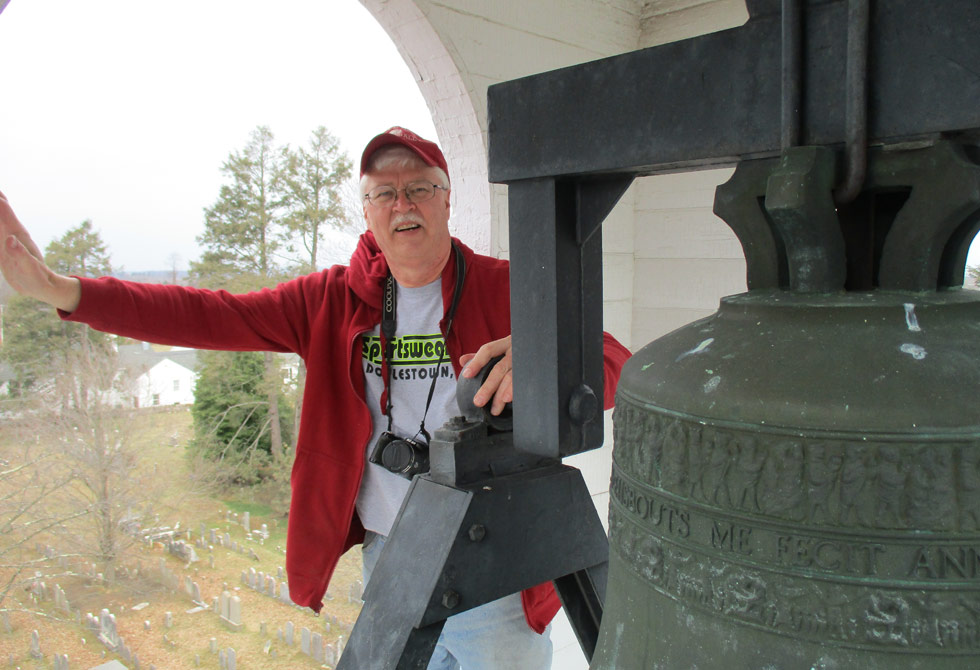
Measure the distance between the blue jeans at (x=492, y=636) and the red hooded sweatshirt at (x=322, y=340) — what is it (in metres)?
0.03

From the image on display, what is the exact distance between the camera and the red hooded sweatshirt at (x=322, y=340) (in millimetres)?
1270

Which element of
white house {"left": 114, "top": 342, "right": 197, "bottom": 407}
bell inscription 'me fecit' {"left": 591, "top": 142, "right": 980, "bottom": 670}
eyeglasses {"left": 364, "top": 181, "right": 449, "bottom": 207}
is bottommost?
white house {"left": 114, "top": 342, "right": 197, "bottom": 407}

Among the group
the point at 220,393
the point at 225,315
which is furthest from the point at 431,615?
the point at 220,393

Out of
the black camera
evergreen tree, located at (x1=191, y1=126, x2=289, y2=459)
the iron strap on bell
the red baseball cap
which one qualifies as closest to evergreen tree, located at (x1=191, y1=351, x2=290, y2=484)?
evergreen tree, located at (x1=191, y1=126, x2=289, y2=459)

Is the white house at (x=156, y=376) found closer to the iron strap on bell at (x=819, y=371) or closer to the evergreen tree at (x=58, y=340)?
the evergreen tree at (x=58, y=340)

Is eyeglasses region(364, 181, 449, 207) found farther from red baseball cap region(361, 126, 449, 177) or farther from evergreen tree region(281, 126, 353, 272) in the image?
evergreen tree region(281, 126, 353, 272)

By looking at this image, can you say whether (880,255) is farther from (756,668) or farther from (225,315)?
(225,315)

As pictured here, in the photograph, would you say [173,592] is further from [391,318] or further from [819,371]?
[819,371]

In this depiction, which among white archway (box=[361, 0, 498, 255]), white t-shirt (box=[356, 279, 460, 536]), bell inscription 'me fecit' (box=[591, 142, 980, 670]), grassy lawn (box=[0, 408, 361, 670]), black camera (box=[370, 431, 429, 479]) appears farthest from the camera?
grassy lawn (box=[0, 408, 361, 670])

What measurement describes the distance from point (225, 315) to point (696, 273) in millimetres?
1474

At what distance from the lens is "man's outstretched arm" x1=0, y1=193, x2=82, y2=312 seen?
3.50 ft

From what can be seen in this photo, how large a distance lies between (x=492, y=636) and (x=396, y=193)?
836mm

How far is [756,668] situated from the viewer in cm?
43

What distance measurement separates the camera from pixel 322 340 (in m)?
1.34
